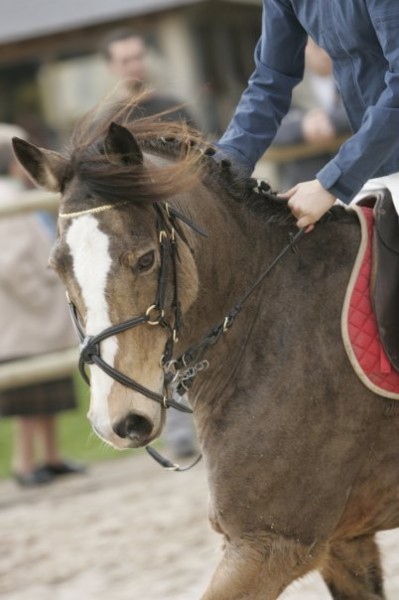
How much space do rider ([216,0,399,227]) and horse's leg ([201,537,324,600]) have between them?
99 cm

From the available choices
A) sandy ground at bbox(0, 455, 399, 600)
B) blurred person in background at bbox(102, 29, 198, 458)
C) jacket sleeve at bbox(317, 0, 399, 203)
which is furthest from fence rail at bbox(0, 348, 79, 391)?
jacket sleeve at bbox(317, 0, 399, 203)

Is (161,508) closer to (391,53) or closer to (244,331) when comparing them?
(244,331)

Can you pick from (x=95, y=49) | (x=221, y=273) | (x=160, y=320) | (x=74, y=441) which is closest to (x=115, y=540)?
(x=221, y=273)

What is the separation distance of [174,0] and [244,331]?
18.6 meters

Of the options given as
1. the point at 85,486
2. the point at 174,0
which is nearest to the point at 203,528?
the point at 85,486

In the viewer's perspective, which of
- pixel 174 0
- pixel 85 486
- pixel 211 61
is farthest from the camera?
pixel 211 61

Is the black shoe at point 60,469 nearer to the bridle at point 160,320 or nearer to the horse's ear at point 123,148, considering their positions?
the bridle at point 160,320

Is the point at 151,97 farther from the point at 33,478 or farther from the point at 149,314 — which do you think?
the point at 149,314

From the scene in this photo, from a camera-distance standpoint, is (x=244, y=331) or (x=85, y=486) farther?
(x=85, y=486)

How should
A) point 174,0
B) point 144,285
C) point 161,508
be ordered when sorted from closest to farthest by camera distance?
point 144,285 < point 161,508 < point 174,0

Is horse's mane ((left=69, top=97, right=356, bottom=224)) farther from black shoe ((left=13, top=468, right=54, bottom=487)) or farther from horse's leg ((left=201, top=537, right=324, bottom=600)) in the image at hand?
black shoe ((left=13, top=468, right=54, bottom=487))

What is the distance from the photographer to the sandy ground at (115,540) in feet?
18.5

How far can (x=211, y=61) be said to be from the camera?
24.5 meters

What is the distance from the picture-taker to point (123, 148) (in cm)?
362
